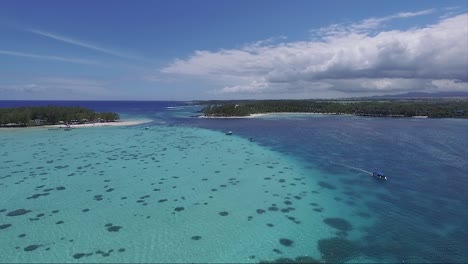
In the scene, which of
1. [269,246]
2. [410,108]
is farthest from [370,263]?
[410,108]

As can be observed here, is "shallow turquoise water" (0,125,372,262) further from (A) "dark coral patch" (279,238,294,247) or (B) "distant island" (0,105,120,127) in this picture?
(B) "distant island" (0,105,120,127)

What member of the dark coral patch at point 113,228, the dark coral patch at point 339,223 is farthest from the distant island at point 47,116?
the dark coral patch at point 339,223

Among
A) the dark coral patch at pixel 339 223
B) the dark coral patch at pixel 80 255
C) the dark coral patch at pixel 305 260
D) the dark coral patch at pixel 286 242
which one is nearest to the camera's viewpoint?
the dark coral patch at pixel 305 260

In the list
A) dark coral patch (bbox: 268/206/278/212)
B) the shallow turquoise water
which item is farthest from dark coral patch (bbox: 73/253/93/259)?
dark coral patch (bbox: 268/206/278/212)

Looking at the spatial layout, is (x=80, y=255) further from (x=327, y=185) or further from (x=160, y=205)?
(x=327, y=185)

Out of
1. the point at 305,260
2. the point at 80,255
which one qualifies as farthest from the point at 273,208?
the point at 80,255

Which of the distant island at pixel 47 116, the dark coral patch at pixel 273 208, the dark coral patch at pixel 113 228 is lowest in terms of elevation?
the dark coral patch at pixel 113 228

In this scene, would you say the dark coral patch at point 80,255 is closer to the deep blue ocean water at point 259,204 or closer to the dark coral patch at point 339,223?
the deep blue ocean water at point 259,204
